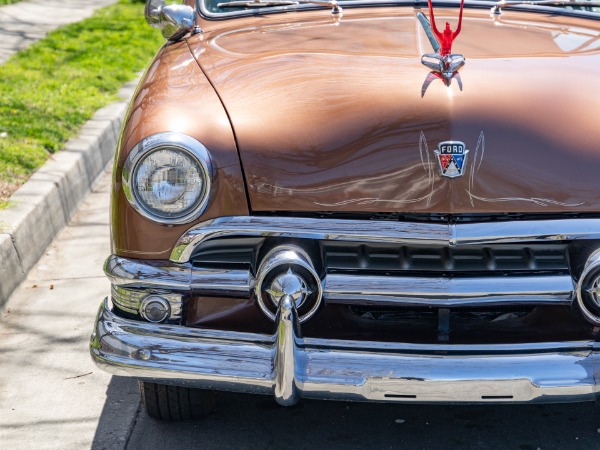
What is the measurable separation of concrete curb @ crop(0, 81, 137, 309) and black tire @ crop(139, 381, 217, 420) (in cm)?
137

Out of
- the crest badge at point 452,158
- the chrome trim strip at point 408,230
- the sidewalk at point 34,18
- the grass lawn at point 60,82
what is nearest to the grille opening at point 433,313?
the chrome trim strip at point 408,230

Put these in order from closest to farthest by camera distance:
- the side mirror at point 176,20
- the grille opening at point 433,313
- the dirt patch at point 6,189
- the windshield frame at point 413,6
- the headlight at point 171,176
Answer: the headlight at point 171,176 → the grille opening at point 433,313 → the side mirror at point 176,20 → the windshield frame at point 413,6 → the dirt patch at point 6,189

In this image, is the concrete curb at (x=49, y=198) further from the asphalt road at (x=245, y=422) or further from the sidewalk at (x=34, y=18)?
the sidewalk at (x=34, y=18)

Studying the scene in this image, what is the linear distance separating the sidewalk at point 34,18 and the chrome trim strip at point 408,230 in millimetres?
6797

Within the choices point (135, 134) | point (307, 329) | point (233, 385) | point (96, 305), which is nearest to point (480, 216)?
point (307, 329)

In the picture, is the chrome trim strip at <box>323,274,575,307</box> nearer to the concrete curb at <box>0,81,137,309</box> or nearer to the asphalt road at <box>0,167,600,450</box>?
the asphalt road at <box>0,167,600,450</box>

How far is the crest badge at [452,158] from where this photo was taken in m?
2.68

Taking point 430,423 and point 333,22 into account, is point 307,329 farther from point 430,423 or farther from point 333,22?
point 333,22

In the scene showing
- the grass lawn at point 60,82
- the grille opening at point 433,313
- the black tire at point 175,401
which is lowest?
the grass lawn at point 60,82

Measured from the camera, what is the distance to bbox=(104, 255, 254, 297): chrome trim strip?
2.73 m

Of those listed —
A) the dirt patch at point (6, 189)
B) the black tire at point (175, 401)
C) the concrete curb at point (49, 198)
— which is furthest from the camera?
the dirt patch at point (6, 189)

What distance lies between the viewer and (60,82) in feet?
26.2

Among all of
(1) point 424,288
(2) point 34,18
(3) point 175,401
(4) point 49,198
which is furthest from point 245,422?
(2) point 34,18

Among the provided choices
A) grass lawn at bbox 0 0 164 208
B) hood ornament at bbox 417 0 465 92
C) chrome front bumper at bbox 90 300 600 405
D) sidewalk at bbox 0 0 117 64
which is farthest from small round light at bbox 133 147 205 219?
sidewalk at bbox 0 0 117 64
